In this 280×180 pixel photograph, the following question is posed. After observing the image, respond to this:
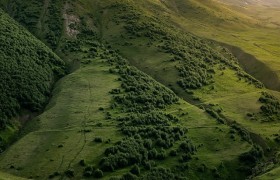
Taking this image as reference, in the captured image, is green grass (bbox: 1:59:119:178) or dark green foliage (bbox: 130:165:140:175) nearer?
dark green foliage (bbox: 130:165:140:175)

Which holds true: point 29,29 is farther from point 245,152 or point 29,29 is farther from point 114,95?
point 245,152

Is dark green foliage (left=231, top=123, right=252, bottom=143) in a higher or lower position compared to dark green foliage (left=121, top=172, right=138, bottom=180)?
higher

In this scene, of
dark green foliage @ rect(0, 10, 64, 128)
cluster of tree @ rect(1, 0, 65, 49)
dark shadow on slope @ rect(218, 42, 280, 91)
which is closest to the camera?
dark green foliage @ rect(0, 10, 64, 128)

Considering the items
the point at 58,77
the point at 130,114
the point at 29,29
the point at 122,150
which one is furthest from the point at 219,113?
the point at 29,29

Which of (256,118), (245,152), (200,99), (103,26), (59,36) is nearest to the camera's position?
(245,152)

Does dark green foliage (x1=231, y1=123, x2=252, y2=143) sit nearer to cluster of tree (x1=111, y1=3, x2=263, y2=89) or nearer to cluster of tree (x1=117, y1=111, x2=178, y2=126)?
cluster of tree (x1=117, y1=111, x2=178, y2=126)

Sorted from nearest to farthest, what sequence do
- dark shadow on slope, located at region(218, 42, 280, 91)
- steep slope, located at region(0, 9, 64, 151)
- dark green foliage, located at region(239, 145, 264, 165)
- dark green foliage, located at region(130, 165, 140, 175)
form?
1. dark green foliage, located at region(130, 165, 140, 175)
2. dark green foliage, located at region(239, 145, 264, 165)
3. steep slope, located at region(0, 9, 64, 151)
4. dark shadow on slope, located at region(218, 42, 280, 91)

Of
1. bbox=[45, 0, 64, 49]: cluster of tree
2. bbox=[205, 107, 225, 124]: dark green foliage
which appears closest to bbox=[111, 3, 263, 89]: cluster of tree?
bbox=[205, 107, 225, 124]: dark green foliage
